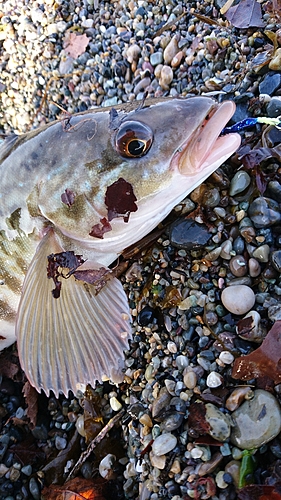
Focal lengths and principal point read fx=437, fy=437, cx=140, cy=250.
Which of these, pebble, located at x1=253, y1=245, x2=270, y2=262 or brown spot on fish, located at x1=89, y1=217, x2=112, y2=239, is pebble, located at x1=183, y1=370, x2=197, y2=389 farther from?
brown spot on fish, located at x1=89, y1=217, x2=112, y2=239

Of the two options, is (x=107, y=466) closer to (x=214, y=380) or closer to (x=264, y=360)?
(x=214, y=380)

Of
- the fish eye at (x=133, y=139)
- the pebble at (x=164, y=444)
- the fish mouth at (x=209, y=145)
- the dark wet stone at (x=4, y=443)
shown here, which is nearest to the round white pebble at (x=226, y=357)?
the pebble at (x=164, y=444)

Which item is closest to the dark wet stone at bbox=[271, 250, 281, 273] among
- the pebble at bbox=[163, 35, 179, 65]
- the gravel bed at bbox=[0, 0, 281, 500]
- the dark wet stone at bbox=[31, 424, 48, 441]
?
the gravel bed at bbox=[0, 0, 281, 500]

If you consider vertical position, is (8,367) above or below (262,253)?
below

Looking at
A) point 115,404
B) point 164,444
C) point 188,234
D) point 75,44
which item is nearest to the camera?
point 164,444

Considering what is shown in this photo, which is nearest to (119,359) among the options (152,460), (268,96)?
(152,460)

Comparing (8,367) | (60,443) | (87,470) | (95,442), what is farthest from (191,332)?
(8,367)

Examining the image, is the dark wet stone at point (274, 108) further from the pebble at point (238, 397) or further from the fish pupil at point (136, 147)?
the pebble at point (238, 397)
